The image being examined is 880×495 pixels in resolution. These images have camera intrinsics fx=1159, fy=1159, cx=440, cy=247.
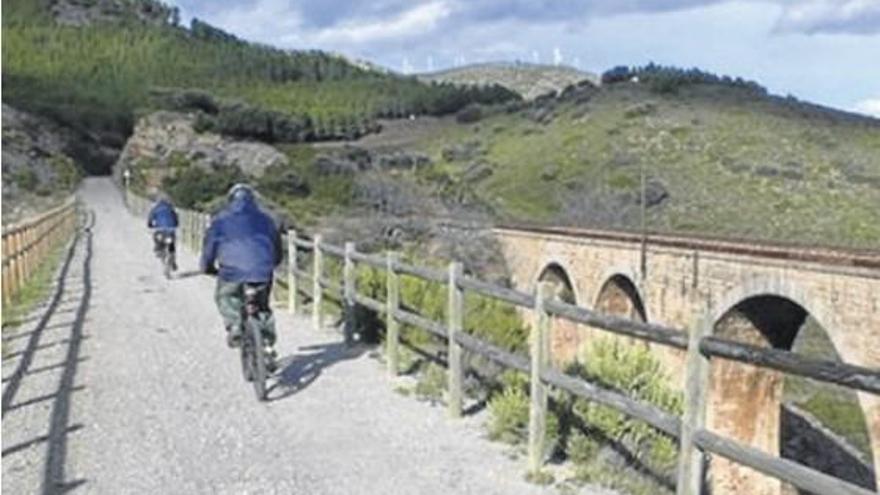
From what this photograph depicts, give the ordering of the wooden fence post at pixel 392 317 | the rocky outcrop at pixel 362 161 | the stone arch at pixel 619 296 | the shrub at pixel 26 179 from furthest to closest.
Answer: the shrub at pixel 26 179
the rocky outcrop at pixel 362 161
the stone arch at pixel 619 296
the wooden fence post at pixel 392 317

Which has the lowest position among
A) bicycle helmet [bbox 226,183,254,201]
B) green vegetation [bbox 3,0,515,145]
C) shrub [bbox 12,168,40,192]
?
shrub [bbox 12,168,40,192]

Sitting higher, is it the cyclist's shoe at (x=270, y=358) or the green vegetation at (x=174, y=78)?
the green vegetation at (x=174, y=78)

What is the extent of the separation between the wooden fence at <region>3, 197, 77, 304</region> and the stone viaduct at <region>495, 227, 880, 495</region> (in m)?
8.68

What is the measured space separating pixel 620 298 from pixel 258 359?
83.9ft

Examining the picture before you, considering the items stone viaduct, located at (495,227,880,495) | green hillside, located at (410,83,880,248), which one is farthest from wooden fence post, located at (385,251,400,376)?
green hillside, located at (410,83,880,248)

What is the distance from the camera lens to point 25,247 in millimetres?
21531

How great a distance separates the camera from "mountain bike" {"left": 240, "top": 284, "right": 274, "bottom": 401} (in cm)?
996

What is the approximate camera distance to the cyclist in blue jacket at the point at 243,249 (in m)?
10.2

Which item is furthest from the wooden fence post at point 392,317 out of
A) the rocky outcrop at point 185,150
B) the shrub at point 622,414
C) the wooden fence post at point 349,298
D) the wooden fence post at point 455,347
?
the rocky outcrop at point 185,150

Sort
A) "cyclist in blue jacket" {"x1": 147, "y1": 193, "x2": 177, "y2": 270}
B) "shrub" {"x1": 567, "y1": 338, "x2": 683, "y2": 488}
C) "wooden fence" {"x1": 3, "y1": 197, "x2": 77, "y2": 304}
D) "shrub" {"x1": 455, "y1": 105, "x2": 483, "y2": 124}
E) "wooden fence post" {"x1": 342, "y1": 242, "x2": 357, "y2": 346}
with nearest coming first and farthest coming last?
"shrub" {"x1": 567, "y1": 338, "x2": 683, "y2": 488} → "wooden fence post" {"x1": 342, "y1": 242, "x2": 357, "y2": 346} → "wooden fence" {"x1": 3, "y1": 197, "x2": 77, "y2": 304} → "cyclist in blue jacket" {"x1": 147, "y1": 193, "x2": 177, "y2": 270} → "shrub" {"x1": 455, "y1": 105, "x2": 483, "y2": 124}

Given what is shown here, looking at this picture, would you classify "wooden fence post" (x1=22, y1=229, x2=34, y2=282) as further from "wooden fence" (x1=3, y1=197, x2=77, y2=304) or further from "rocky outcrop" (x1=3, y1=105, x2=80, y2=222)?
"rocky outcrop" (x1=3, y1=105, x2=80, y2=222)

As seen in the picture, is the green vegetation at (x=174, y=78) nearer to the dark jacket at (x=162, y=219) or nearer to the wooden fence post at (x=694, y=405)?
the dark jacket at (x=162, y=219)

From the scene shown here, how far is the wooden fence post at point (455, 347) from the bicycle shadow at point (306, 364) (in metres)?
1.71

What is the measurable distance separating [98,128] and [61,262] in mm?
86145
